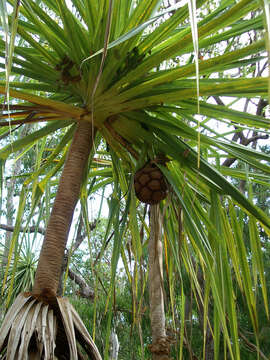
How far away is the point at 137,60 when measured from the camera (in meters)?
1.15

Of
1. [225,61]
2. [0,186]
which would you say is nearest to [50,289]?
[0,186]

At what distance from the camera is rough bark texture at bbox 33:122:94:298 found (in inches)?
39.3

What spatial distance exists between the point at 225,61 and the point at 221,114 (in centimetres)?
20

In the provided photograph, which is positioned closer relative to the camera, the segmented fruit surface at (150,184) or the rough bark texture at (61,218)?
the rough bark texture at (61,218)

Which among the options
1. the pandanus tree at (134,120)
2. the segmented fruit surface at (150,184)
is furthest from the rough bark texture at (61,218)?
the segmented fruit surface at (150,184)

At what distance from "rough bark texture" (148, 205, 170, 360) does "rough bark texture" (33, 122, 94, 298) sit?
228 millimetres

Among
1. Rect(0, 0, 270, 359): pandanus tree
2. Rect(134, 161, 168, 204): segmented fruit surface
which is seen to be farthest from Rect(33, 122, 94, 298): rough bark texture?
Rect(134, 161, 168, 204): segmented fruit surface

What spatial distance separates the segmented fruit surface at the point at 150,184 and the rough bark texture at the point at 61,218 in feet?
0.53

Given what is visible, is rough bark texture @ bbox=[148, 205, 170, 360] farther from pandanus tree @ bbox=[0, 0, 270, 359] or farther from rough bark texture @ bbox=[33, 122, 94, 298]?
rough bark texture @ bbox=[33, 122, 94, 298]

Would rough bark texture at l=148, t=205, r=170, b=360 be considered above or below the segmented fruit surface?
below

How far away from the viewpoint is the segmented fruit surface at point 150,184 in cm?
112

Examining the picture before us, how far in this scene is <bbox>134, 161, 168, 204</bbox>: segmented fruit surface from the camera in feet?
3.67

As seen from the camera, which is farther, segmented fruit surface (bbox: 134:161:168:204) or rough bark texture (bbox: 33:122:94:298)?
segmented fruit surface (bbox: 134:161:168:204)

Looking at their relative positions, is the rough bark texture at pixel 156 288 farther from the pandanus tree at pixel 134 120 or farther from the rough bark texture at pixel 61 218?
the rough bark texture at pixel 61 218
